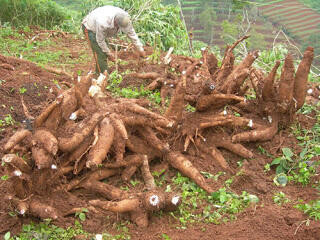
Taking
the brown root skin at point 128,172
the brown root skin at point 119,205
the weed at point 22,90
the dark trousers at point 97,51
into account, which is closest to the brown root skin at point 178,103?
the brown root skin at point 128,172

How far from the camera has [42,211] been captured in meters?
2.82

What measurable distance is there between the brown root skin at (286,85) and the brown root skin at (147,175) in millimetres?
1856

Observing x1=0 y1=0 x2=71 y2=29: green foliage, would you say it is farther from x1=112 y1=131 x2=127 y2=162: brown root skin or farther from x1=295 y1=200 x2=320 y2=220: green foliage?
x1=295 y1=200 x2=320 y2=220: green foliage

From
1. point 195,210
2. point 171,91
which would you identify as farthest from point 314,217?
point 171,91

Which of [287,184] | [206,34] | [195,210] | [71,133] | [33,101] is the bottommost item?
[206,34]

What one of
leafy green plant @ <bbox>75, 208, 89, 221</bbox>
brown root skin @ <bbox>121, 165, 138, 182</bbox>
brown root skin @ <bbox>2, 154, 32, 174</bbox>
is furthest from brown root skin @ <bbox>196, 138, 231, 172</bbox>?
brown root skin @ <bbox>2, 154, 32, 174</bbox>

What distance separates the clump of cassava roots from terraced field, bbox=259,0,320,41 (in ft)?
9.42

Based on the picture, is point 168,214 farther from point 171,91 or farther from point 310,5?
point 310,5

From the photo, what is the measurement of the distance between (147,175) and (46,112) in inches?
47.5

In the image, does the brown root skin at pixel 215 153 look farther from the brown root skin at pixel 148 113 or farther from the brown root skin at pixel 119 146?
the brown root skin at pixel 119 146

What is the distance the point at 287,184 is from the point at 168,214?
1.41 meters

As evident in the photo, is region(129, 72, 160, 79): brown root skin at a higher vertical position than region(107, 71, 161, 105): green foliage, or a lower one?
higher

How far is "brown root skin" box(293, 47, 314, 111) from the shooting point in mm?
4004

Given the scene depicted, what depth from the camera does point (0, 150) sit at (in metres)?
3.60
